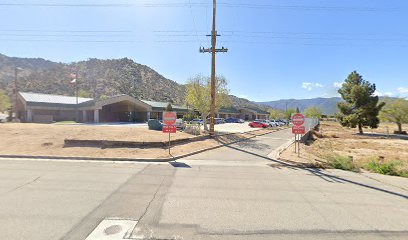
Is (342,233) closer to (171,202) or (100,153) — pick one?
(171,202)

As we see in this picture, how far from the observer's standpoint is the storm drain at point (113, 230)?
378cm

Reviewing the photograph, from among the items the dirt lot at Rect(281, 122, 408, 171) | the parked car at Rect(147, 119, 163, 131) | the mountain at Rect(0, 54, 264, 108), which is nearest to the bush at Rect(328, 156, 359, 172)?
the dirt lot at Rect(281, 122, 408, 171)

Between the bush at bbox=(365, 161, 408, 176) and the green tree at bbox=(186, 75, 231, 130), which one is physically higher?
the green tree at bbox=(186, 75, 231, 130)

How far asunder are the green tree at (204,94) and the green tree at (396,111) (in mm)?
35966

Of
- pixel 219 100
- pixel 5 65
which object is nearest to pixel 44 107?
pixel 219 100

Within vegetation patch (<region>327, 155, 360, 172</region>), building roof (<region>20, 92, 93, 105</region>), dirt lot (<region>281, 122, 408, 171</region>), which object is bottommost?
dirt lot (<region>281, 122, 408, 171</region>)

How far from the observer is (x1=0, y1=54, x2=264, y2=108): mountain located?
9150cm

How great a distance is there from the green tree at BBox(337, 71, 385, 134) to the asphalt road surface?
35.4 m

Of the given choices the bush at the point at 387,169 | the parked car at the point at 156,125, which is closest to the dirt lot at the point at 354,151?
the bush at the point at 387,169

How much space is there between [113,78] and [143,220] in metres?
120

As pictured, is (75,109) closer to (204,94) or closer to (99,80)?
(204,94)

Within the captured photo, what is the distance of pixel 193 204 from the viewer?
533 cm

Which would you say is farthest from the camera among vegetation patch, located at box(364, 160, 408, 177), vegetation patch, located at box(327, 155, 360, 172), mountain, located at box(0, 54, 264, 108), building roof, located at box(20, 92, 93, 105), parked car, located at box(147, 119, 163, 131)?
mountain, located at box(0, 54, 264, 108)

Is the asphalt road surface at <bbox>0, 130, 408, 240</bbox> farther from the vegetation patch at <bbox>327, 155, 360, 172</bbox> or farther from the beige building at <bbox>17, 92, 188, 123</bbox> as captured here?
the beige building at <bbox>17, 92, 188, 123</bbox>
